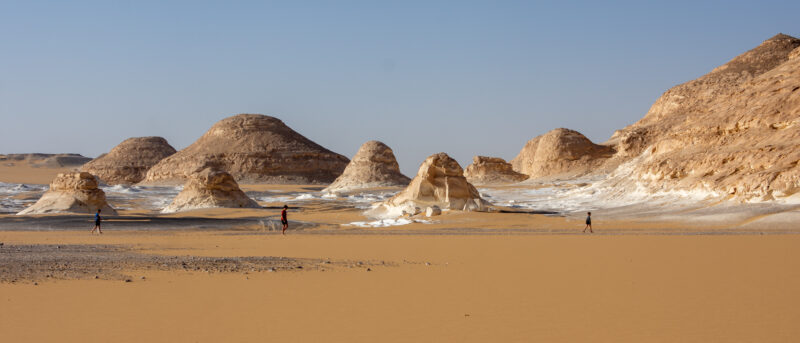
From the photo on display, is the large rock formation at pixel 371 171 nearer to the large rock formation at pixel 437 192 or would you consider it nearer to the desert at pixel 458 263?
the desert at pixel 458 263

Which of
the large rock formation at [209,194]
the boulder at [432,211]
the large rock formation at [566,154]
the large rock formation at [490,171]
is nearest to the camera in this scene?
the boulder at [432,211]

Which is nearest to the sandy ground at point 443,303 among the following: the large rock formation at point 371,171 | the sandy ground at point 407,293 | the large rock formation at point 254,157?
the sandy ground at point 407,293

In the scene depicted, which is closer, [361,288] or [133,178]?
[361,288]

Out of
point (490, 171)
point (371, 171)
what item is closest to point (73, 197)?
point (371, 171)

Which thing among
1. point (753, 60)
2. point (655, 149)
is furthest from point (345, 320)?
point (753, 60)

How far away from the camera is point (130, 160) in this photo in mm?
99000

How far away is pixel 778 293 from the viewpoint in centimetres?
794

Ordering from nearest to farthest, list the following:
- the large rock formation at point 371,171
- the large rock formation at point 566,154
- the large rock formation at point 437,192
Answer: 1. the large rock formation at point 437,192
2. the large rock formation at point 371,171
3. the large rock formation at point 566,154

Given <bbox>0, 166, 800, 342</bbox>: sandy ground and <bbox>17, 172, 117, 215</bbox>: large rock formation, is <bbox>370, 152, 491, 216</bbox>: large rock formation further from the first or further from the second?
<bbox>0, 166, 800, 342</bbox>: sandy ground

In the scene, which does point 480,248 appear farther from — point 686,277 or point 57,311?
point 57,311

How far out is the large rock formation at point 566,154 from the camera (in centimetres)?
6041

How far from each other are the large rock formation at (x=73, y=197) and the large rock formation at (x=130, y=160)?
61.5 metres

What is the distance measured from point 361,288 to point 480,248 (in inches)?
236

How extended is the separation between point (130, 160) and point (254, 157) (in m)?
24.9
